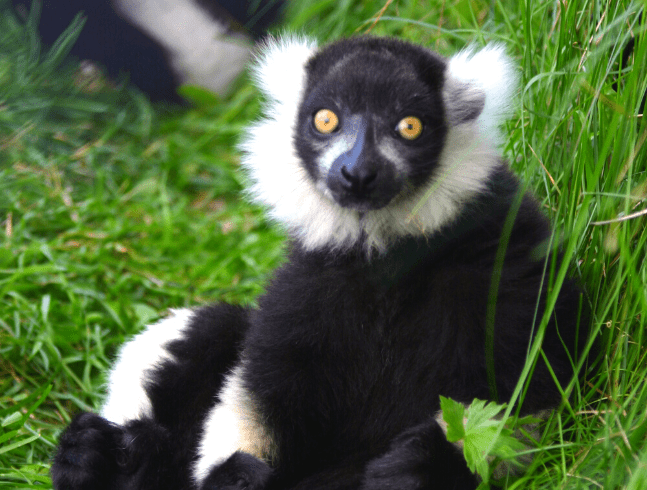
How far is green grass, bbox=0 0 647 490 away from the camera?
2832 millimetres

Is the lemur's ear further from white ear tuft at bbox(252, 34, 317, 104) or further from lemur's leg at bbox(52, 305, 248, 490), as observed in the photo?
lemur's leg at bbox(52, 305, 248, 490)

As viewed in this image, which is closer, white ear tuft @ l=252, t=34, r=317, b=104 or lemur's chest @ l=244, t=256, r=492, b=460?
lemur's chest @ l=244, t=256, r=492, b=460

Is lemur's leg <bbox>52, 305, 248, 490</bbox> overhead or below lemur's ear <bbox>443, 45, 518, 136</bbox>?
below

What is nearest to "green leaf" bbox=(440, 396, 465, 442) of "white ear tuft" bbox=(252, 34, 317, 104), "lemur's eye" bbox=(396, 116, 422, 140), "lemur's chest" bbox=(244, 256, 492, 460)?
"lemur's chest" bbox=(244, 256, 492, 460)

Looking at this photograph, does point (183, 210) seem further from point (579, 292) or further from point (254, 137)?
point (579, 292)

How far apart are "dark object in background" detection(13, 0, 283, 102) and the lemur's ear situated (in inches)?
187

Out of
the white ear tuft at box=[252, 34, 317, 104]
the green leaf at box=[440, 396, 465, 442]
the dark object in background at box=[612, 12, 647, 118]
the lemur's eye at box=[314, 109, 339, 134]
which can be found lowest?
the green leaf at box=[440, 396, 465, 442]

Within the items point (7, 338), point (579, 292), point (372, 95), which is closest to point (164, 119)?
point (7, 338)

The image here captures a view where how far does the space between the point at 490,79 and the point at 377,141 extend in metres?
0.80

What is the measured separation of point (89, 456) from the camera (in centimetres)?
354

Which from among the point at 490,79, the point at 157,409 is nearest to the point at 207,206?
the point at 157,409

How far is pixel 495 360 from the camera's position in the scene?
117 inches

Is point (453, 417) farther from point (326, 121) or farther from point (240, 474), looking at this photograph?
point (326, 121)

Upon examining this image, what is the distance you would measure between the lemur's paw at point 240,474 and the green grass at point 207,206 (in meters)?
1.07
